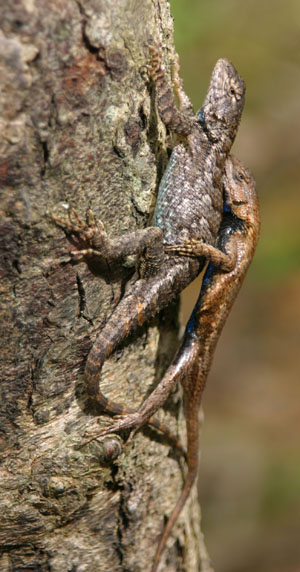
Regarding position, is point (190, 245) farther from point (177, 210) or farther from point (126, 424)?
point (126, 424)

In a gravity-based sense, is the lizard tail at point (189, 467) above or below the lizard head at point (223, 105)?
below

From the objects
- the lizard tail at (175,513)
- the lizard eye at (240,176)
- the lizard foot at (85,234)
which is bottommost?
the lizard tail at (175,513)

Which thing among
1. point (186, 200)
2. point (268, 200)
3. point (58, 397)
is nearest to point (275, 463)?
point (268, 200)

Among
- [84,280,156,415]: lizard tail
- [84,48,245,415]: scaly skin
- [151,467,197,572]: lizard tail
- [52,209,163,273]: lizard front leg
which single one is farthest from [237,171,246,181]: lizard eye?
[151,467,197,572]: lizard tail

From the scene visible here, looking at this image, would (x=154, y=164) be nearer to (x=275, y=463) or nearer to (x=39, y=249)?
(x=39, y=249)

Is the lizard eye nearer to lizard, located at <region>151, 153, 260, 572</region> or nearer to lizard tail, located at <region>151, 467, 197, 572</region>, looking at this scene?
lizard, located at <region>151, 153, 260, 572</region>

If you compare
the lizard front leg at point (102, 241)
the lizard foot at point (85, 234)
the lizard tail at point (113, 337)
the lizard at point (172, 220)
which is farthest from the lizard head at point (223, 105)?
the lizard foot at point (85, 234)

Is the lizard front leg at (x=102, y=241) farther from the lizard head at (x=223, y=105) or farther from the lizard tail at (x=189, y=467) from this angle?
the lizard head at (x=223, y=105)
